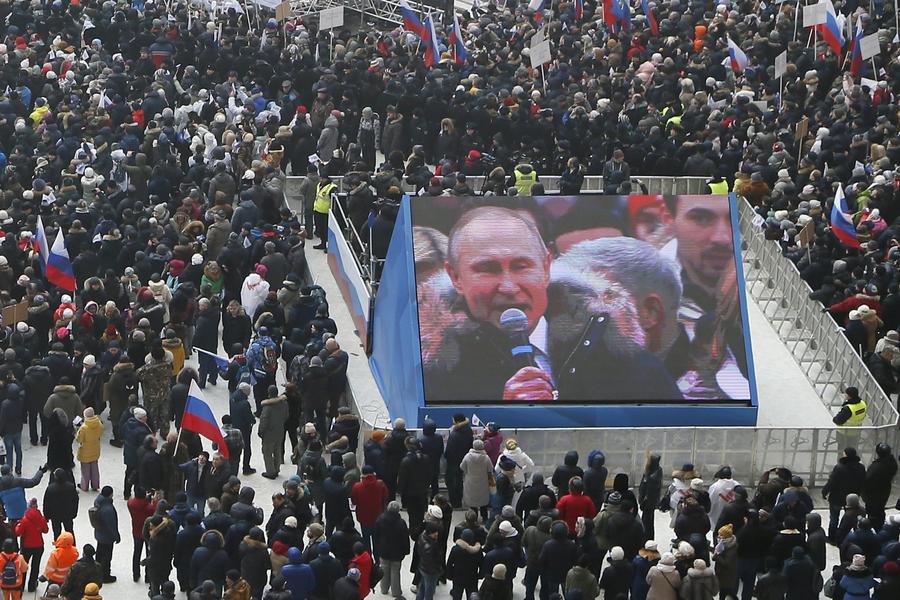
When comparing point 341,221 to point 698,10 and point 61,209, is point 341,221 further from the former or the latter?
point 698,10

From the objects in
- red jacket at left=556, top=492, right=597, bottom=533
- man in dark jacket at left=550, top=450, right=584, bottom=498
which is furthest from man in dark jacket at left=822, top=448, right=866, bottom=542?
red jacket at left=556, top=492, right=597, bottom=533

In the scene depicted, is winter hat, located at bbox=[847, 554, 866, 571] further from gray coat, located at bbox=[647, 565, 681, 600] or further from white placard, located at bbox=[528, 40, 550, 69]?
white placard, located at bbox=[528, 40, 550, 69]

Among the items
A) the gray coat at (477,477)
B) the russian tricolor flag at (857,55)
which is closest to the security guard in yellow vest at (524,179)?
the russian tricolor flag at (857,55)

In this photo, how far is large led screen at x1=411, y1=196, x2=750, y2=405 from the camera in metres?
28.7

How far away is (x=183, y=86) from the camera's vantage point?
138 feet

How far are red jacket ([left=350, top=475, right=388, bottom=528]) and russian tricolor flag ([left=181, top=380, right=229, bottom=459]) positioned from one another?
71.3 inches

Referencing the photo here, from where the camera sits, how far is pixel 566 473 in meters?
25.5

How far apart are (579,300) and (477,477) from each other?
4114 mm

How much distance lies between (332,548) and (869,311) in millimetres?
9433

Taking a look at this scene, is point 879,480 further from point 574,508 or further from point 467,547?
point 467,547

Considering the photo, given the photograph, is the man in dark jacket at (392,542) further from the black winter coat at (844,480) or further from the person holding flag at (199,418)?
the black winter coat at (844,480)

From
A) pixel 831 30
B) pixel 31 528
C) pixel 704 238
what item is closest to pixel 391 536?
pixel 31 528

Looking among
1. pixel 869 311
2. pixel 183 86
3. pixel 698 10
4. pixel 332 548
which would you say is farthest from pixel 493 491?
pixel 698 10

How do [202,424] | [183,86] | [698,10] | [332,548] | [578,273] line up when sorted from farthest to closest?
1. [698,10]
2. [183,86]
3. [578,273]
4. [202,424]
5. [332,548]
